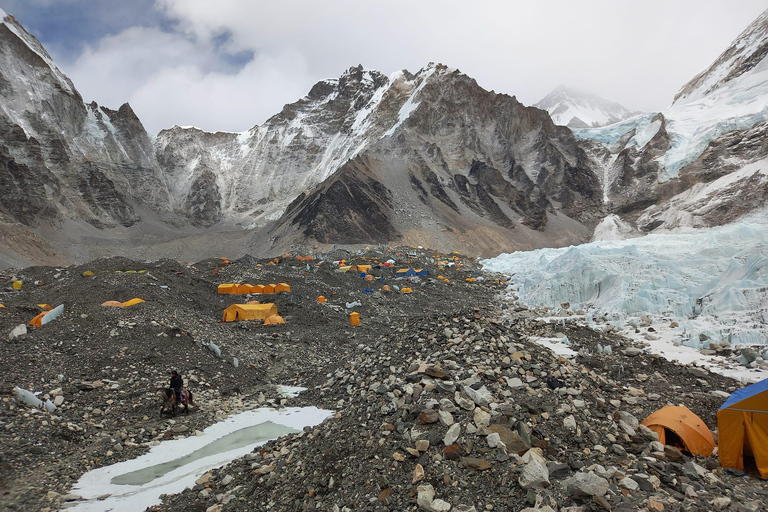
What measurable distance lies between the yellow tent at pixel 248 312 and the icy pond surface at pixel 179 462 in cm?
847

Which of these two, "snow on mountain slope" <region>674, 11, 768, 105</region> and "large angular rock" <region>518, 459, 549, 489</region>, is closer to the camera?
"large angular rock" <region>518, 459, 549, 489</region>

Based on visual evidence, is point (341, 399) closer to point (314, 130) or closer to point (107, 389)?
point (107, 389)

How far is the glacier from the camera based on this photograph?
12531mm

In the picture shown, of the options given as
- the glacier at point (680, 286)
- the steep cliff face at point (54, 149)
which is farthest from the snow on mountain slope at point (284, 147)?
the glacier at point (680, 286)

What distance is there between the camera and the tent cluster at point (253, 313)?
17.4 m

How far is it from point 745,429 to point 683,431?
0.77 metres

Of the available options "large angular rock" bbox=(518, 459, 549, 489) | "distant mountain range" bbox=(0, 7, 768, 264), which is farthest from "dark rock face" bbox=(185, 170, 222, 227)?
"large angular rock" bbox=(518, 459, 549, 489)

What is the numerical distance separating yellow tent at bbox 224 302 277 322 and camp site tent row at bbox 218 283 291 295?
3896 millimetres

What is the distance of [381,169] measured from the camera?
78500 millimetres

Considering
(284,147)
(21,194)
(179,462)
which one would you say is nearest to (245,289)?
(179,462)

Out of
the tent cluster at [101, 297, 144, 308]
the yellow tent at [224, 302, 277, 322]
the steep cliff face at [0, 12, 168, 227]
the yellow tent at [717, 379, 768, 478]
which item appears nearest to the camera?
the yellow tent at [717, 379, 768, 478]

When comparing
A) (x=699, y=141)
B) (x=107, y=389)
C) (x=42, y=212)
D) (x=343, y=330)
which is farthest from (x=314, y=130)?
(x=107, y=389)

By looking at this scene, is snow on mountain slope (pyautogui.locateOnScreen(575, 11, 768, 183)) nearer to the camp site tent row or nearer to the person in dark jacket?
the camp site tent row

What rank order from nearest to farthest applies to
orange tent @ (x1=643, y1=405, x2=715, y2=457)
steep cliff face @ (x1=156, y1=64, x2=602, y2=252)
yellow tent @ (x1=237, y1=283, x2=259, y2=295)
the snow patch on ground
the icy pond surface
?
the icy pond surface, orange tent @ (x1=643, y1=405, x2=715, y2=457), yellow tent @ (x1=237, y1=283, x2=259, y2=295), steep cliff face @ (x1=156, y1=64, x2=602, y2=252), the snow patch on ground
